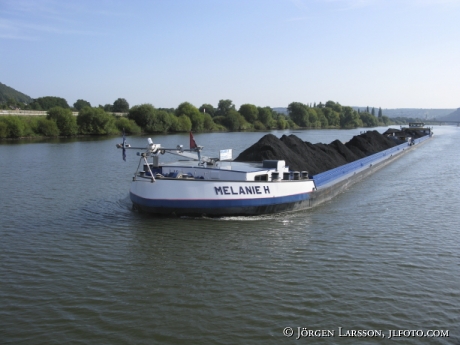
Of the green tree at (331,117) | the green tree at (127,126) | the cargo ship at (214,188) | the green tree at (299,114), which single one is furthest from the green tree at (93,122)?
the green tree at (331,117)

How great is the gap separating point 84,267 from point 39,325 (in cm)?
255

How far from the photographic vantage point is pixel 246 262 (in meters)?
10.1

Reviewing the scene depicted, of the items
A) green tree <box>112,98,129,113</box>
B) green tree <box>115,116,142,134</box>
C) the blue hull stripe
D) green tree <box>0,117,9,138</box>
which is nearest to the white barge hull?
the blue hull stripe

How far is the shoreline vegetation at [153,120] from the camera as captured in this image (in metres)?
57.8

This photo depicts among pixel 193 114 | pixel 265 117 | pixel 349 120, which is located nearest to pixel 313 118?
pixel 349 120

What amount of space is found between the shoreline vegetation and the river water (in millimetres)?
15539

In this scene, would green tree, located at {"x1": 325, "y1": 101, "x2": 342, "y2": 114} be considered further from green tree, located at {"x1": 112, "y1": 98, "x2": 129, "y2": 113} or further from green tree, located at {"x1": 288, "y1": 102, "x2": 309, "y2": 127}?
green tree, located at {"x1": 112, "y1": 98, "x2": 129, "y2": 113}

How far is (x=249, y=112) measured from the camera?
103188 mm

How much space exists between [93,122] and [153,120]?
1200 centimetres

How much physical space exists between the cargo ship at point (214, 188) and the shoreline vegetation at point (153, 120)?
43.6 feet

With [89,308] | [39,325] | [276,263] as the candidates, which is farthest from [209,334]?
[276,263]

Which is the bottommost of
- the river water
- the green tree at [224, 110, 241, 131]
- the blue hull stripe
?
the river water

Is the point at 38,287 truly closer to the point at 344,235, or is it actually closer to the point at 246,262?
the point at 246,262

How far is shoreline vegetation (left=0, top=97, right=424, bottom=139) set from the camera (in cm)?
5775
